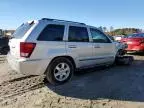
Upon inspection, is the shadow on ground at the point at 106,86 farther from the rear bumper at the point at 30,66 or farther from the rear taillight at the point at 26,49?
the rear taillight at the point at 26,49

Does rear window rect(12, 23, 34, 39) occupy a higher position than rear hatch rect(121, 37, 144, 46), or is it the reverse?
rear window rect(12, 23, 34, 39)

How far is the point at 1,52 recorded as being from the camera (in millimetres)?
16734

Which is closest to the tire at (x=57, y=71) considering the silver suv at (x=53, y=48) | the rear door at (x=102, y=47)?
the silver suv at (x=53, y=48)

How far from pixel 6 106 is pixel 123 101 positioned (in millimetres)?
2674

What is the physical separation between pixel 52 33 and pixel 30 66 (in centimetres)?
119

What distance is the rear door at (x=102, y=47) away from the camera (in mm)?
8422

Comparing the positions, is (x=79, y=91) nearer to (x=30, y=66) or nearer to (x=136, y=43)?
(x=30, y=66)

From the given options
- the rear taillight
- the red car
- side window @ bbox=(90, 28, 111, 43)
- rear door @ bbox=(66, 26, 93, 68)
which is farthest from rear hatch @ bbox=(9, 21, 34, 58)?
the red car

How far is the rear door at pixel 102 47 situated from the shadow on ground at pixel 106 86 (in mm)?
503

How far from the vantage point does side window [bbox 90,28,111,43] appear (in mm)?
8423

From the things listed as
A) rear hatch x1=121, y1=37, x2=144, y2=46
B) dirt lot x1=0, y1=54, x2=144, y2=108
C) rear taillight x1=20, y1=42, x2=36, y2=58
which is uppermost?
rear hatch x1=121, y1=37, x2=144, y2=46

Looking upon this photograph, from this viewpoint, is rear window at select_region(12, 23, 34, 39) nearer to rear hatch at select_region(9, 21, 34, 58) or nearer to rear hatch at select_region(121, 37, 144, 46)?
rear hatch at select_region(9, 21, 34, 58)

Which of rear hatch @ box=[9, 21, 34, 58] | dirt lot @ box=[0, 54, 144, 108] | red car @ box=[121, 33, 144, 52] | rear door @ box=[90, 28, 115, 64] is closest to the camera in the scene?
dirt lot @ box=[0, 54, 144, 108]

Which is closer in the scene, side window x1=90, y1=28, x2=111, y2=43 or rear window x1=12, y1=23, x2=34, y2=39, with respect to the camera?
rear window x1=12, y1=23, x2=34, y2=39
